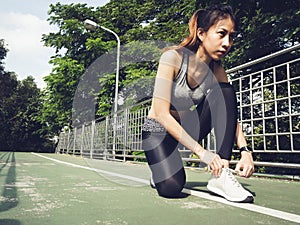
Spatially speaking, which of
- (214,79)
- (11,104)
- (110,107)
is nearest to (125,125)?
(214,79)

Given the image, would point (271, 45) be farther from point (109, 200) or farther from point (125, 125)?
point (109, 200)

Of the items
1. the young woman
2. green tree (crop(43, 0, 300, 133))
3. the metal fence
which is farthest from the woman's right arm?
green tree (crop(43, 0, 300, 133))

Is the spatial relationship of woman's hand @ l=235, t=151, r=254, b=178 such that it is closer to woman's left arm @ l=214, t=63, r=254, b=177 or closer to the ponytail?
woman's left arm @ l=214, t=63, r=254, b=177

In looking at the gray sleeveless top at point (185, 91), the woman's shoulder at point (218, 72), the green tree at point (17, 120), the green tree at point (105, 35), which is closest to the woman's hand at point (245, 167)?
the gray sleeveless top at point (185, 91)

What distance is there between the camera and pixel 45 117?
20.0 metres

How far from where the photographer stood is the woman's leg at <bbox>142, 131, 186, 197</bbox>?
1.98 m

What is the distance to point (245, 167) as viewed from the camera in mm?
1823

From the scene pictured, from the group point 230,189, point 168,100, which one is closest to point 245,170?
point 230,189

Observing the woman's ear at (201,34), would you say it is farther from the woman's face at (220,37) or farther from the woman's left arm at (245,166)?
the woman's left arm at (245,166)

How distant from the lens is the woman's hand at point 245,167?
1.79m

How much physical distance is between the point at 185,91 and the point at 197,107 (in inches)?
12.5

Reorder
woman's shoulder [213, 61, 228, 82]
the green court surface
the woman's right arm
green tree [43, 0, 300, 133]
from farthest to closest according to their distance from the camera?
green tree [43, 0, 300, 133] < woman's shoulder [213, 61, 228, 82] < the woman's right arm < the green court surface

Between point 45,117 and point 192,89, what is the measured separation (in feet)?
63.2

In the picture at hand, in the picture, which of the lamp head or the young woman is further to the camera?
the lamp head
